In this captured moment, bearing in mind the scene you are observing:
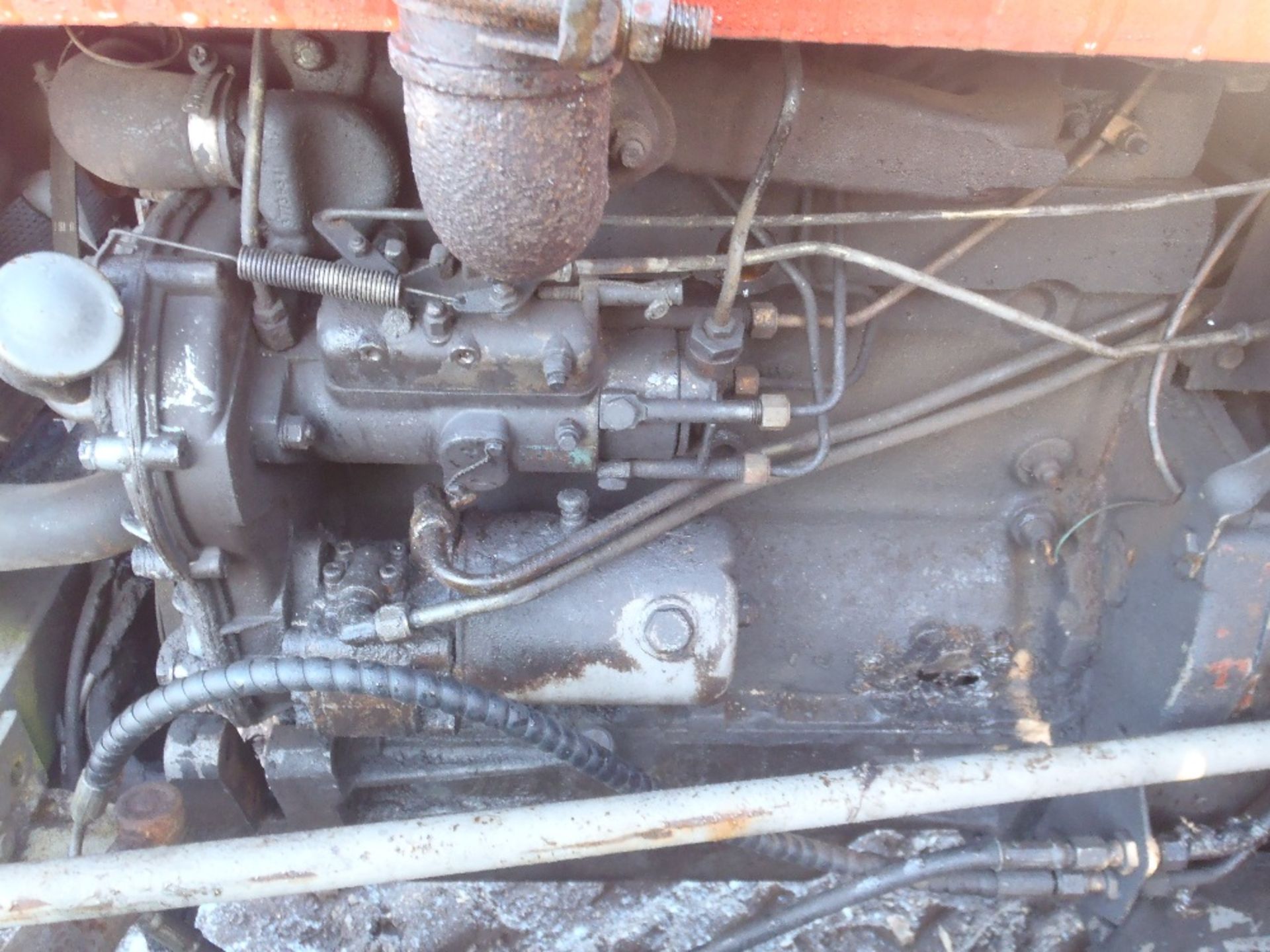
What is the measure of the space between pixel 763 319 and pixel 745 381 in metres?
0.11

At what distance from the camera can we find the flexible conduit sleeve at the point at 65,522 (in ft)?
4.43

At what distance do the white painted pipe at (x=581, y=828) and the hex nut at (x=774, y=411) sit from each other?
0.49 m

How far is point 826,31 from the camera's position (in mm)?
896

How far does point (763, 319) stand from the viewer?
4.55ft

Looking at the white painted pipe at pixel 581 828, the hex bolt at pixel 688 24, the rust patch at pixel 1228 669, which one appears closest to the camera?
the hex bolt at pixel 688 24

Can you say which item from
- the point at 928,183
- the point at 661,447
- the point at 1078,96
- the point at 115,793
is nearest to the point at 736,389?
the point at 661,447

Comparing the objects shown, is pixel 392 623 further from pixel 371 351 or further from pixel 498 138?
pixel 498 138

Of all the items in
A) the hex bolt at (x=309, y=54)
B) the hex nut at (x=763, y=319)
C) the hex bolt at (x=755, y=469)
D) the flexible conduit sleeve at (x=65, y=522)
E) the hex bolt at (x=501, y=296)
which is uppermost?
the hex bolt at (x=309, y=54)

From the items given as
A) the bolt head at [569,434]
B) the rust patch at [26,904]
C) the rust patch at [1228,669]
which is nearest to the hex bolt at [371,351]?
the bolt head at [569,434]

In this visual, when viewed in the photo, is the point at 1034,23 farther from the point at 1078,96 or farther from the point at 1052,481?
the point at 1052,481

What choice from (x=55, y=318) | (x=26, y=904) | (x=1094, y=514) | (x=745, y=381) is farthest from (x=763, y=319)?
(x=26, y=904)

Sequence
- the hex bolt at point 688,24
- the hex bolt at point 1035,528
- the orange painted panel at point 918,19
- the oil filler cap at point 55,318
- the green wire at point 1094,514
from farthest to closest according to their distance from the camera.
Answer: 1. the hex bolt at point 1035,528
2. the green wire at point 1094,514
3. the oil filler cap at point 55,318
4. the orange painted panel at point 918,19
5. the hex bolt at point 688,24

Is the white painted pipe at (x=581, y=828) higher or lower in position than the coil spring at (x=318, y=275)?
lower

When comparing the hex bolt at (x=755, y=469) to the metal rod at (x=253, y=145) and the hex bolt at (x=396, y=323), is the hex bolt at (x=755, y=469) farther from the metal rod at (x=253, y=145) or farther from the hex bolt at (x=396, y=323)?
the metal rod at (x=253, y=145)
